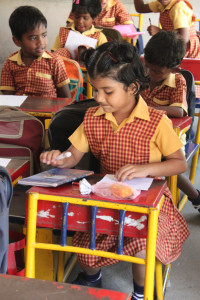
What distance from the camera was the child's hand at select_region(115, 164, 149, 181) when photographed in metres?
1.50

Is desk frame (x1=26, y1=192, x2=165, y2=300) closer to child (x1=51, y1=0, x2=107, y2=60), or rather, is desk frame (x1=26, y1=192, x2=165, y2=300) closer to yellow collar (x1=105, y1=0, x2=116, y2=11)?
child (x1=51, y1=0, x2=107, y2=60)

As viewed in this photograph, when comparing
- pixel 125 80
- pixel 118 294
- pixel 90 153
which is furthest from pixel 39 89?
pixel 118 294

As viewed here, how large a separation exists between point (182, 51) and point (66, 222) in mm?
1415

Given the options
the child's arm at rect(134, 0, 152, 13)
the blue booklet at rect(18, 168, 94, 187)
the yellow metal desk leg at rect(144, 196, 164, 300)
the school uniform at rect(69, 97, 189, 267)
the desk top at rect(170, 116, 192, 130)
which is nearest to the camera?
the yellow metal desk leg at rect(144, 196, 164, 300)

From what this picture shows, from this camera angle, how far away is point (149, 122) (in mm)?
1718

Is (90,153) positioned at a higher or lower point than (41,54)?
lower

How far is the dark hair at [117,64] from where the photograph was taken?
5.49 feet

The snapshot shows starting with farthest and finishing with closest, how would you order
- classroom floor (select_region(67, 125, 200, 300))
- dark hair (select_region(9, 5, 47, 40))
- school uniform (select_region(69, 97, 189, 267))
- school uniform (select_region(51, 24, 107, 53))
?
school uniform (select_region(51, 24, 107, 53)) < dark hair (select_region(9, 5, 47, 40)) < classroom floor (select_region(67, 125, 200, 300)) < school uniform (select_region(69, 97, 189, 267))

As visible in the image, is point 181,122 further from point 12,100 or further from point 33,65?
point 33,65

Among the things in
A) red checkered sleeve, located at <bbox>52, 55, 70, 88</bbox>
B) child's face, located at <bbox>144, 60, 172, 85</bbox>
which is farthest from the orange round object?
red checkered sleeve, located at <bbox>52, 55, 70, 88</bbox>

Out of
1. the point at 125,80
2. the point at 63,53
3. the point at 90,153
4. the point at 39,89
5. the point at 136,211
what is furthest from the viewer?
the point at 63,53

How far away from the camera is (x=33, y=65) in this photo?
2.98 metres

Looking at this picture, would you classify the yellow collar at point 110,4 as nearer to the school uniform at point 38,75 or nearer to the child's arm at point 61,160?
the school uniform at point 38,75

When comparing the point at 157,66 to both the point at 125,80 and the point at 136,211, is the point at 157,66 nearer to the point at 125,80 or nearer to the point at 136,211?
the point at 125,80
